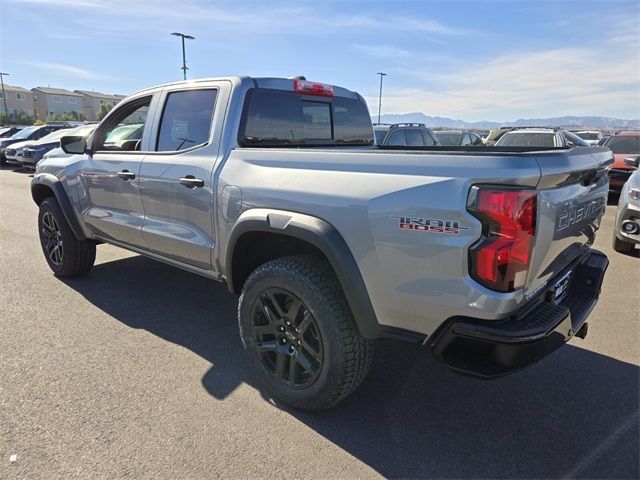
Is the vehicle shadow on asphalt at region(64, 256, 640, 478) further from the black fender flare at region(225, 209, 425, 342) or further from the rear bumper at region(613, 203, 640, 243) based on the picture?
the rear bumper at region(613, 203, 640, 243)

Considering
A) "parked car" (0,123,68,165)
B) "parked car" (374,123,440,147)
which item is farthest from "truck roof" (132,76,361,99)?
"parked car" (0,123,68,165)

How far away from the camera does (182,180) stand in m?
3.20

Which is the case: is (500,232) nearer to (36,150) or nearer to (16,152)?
(36,150)

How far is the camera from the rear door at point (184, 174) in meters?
3.12

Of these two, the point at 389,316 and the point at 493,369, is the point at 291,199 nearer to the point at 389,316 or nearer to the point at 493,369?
the point at 389,316

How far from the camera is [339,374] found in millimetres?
2441

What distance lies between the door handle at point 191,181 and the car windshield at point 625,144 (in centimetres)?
1229

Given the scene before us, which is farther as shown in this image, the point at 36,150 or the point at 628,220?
the point at 36,150

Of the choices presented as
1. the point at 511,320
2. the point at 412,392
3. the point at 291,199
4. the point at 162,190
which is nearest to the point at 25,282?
the point at 162,190

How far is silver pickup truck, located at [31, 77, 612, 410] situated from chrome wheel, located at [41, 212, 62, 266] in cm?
134

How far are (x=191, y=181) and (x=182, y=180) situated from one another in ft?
0.34

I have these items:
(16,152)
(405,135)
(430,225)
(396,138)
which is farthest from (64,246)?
(16,152)

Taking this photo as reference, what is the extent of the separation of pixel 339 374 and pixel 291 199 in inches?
39.6

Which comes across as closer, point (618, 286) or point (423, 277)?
point (423, 277)
